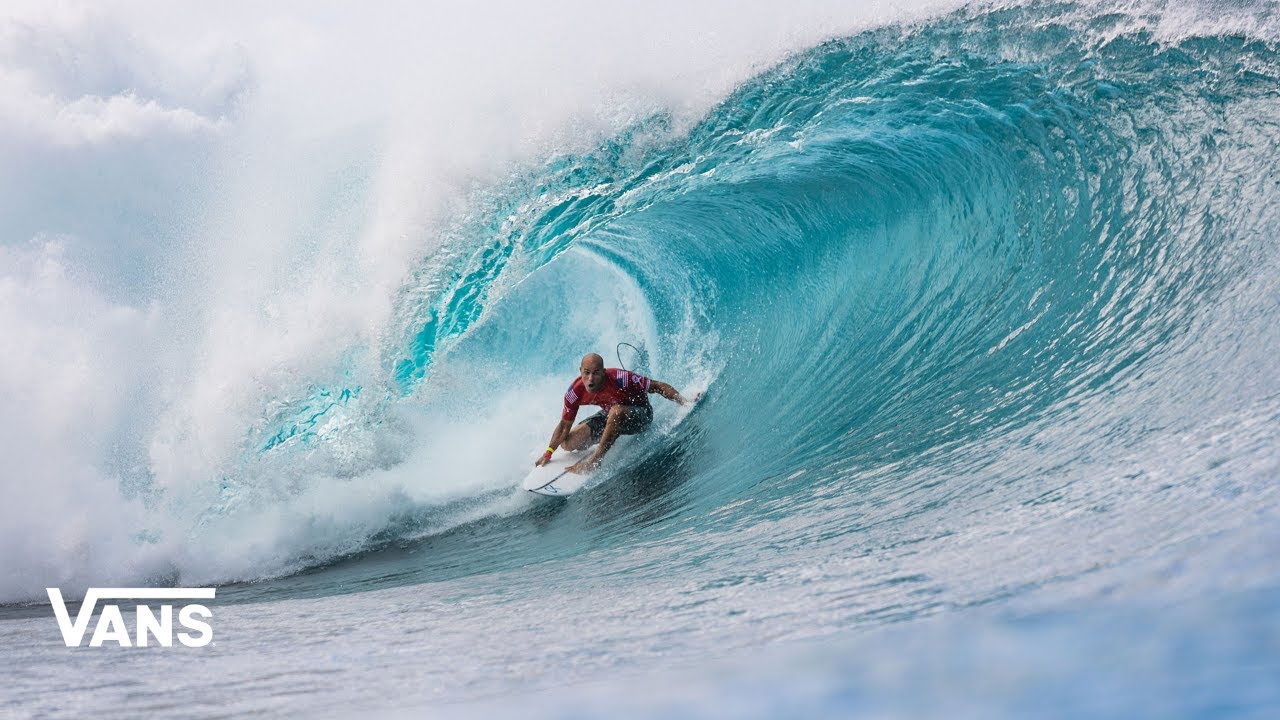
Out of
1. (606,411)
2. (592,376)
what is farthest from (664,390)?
(592,376)

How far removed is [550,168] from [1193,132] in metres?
4.92

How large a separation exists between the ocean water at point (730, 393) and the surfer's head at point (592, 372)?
810 millimetres

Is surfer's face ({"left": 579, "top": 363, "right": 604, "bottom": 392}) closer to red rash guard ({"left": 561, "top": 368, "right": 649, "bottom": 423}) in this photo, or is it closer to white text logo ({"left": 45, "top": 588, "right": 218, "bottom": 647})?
red rash guard ({"left": 561, "top": 368, "right": 649, "bottom": 423})

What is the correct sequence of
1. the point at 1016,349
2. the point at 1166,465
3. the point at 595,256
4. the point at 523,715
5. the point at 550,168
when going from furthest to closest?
1. the point at 595,256
2. the point at 550,168
3. the point at 1016,349
4. the point at 1166,465
5. the point at 523,715

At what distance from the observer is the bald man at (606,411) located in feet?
21.6

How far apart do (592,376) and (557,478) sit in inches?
38.7

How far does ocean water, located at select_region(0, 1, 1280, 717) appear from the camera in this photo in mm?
1893

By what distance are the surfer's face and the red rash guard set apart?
0.16 m

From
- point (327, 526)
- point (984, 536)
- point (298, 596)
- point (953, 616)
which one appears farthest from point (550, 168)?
point (953, 616)

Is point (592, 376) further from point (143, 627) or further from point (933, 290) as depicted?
point (143, 627)

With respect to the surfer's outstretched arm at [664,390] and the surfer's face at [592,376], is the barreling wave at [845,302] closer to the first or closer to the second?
the surfer's outstretched arm at [664,390]

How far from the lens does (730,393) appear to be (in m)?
7.26

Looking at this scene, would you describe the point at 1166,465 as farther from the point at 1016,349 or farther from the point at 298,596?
the point at 298,596

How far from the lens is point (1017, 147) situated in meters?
6.45
